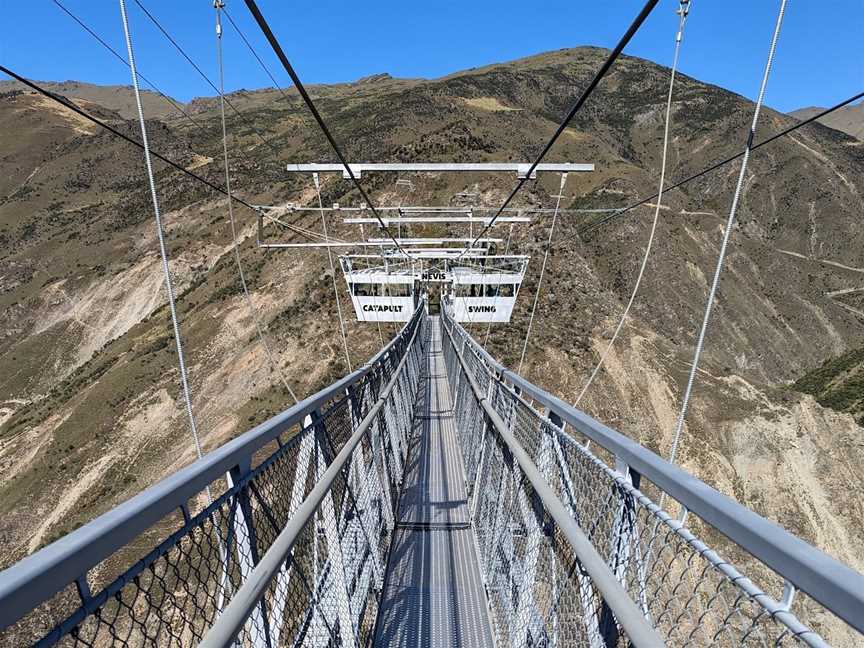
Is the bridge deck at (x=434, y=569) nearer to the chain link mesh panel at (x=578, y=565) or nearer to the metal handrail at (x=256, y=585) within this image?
the chain link mesh panel at (x=578, y=565)

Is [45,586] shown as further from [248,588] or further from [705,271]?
[705,271]

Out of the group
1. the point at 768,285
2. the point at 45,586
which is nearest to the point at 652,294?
the point at 768,285

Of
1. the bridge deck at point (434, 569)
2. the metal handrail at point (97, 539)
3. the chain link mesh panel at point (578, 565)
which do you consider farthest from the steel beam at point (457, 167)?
the metal handrail at point (97, 539)

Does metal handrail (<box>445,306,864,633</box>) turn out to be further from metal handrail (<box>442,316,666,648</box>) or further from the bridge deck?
the bridge deck

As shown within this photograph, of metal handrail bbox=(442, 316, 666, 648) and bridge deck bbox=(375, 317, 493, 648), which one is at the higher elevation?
metal handrail bbox=(442, 316, 666, 648)

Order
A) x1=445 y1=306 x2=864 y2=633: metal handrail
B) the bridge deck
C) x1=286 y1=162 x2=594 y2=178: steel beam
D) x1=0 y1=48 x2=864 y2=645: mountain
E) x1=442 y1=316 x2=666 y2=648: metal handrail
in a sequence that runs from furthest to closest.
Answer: x1=0 y1=48 x2=864 y2=645: mountain < x1=286 y1=162 x2=594 y2=178: steel beam < the bridge deck < x1=442 y1=316 x2=666 y2=648: metal handrail < x1=445 y1=306 x2=864 y2=633: metal handrail

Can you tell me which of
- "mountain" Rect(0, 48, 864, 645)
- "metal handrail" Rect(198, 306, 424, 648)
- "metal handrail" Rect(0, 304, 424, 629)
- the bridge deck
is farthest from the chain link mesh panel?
"mountain" Rect(0, 48, 864, 645)

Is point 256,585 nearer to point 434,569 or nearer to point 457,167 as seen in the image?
point 434,569
